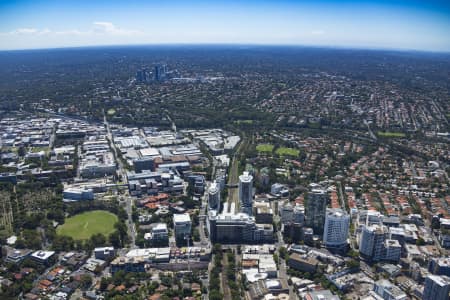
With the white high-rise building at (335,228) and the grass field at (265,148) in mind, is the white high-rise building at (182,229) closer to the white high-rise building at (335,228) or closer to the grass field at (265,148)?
the white high-rise building at (335,228)

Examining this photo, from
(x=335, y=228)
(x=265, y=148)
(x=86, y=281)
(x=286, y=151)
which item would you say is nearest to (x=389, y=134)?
(x=286, y=151)

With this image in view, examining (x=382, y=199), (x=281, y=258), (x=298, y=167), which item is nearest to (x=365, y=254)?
(x=281, y=258)

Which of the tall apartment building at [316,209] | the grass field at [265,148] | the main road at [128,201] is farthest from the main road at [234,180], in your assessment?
the main road at [128,201]

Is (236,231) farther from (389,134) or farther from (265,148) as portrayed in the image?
(389,134)

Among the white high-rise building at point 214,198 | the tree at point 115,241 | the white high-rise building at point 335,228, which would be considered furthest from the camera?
the white high-rise building at point 214,198

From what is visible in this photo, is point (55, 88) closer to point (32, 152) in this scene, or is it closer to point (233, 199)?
point (32, 152)

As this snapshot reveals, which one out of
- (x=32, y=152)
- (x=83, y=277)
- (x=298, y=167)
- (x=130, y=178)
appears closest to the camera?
(x=83, y=277)
